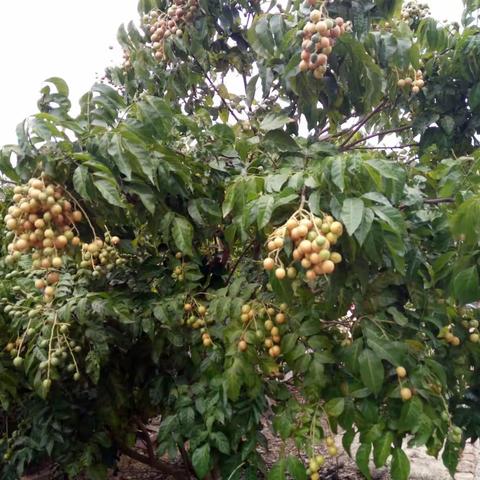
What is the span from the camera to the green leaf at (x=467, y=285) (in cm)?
144

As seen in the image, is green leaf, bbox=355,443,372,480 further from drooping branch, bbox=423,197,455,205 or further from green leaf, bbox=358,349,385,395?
drooping branch, bbox=423,197,455,205

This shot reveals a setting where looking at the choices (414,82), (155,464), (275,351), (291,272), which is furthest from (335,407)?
(155,464)

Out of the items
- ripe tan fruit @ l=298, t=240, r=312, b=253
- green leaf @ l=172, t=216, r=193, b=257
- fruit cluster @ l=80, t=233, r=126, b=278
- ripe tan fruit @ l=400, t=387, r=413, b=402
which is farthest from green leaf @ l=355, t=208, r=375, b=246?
fruit cluster @ l=80, t=233, r=126, b=278

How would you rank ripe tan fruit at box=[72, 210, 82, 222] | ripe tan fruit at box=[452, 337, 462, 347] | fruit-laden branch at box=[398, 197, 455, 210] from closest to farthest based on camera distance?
ripe tan fruit at box=[72, 210, 82, 222]
fruit-laden branch at box=[398, 197, 455, 210]
ripe tan fruit at box=[452, 337, 462, 347]

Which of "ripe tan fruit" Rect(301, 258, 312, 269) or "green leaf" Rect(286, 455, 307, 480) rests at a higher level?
"ripe tan fruit" Rect(301, 258, 312, 269)

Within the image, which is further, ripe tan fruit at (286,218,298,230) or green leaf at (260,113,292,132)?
green leaf at (260,113,292,132)

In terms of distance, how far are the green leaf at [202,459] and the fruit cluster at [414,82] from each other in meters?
1.63

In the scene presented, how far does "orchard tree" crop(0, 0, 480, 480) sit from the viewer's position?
1479mm

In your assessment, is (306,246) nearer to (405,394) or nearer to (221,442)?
(405,394)

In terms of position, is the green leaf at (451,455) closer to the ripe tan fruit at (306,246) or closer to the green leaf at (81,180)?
the ripe tan fruit at (306,246)

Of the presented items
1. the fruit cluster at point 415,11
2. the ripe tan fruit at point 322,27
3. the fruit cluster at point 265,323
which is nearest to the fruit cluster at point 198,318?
the fruit cluster at point 265,323

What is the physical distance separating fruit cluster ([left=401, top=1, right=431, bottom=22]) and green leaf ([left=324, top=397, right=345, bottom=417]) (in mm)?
1954

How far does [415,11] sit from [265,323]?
71.3 inches

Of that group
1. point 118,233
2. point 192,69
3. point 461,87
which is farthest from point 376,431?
point 192,69
